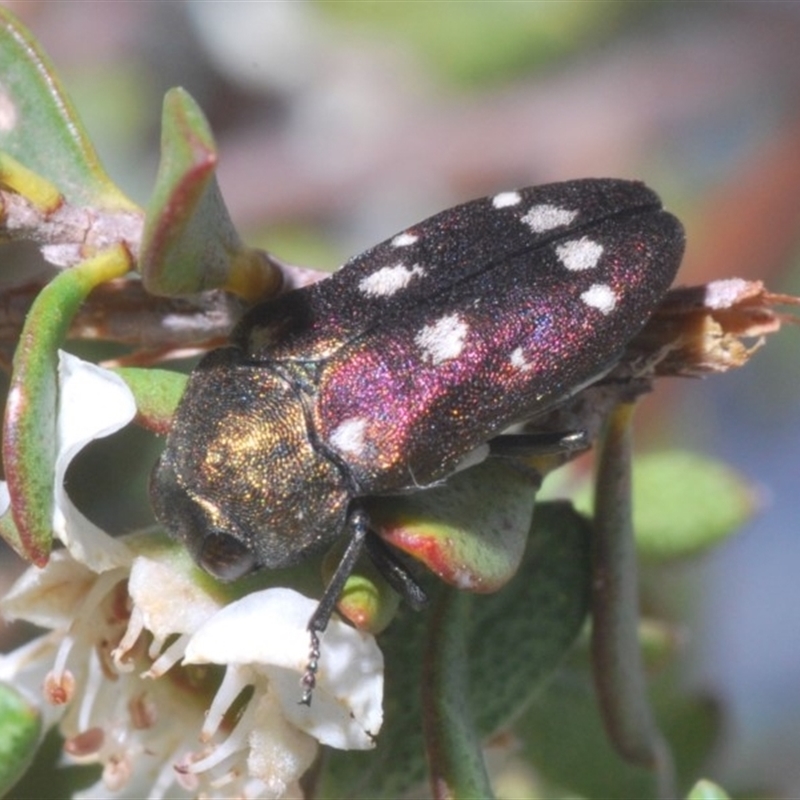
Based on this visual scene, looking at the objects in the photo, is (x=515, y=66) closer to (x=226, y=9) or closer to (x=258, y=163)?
(x=258, y=163)

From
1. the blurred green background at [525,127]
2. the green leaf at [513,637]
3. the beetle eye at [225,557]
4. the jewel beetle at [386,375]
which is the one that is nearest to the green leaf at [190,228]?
the jewel beetle at [386,375]

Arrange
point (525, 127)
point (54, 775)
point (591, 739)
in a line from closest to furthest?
point (54, 775) → point (591, 739) → point (525, 127)

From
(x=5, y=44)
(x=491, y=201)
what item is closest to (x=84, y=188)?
(x=5, y=44)

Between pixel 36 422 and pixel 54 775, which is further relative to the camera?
pixel 54 775

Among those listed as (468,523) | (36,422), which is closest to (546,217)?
(468,523)

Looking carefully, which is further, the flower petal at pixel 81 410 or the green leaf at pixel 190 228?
the flower petal at pixel 81 410

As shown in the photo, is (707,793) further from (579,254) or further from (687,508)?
(687,508)

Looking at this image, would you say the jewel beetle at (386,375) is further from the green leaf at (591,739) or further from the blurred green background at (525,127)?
the blurred green background at (525,127)
